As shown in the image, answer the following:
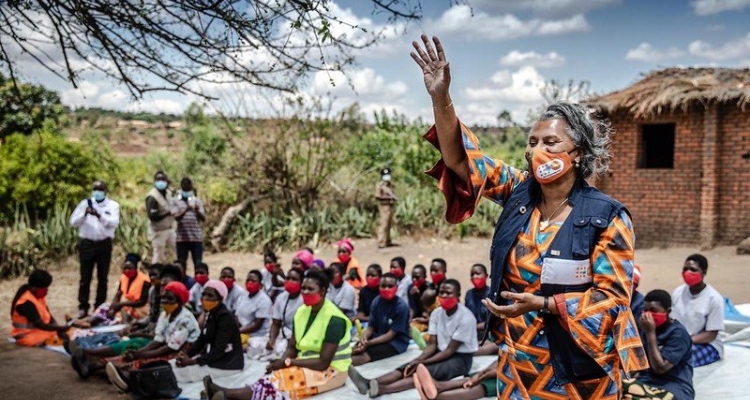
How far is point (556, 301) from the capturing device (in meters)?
1.81

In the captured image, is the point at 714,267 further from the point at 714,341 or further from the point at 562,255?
the point at 562,255

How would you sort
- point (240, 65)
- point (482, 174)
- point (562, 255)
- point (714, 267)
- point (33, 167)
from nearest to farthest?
point (562, 255) < point (482, 174) < point (240, 65) < point (714, 267) < point (33, 167)

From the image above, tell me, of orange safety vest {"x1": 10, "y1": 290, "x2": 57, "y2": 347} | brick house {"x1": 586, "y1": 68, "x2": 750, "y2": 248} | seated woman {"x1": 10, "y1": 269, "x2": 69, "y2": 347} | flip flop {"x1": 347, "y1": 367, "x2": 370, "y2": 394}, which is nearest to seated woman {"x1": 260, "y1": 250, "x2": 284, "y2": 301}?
seated woman {"x1": 10, "y1": 269, "x2": 69, "y2": 347}

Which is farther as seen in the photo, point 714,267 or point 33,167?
point 33,167

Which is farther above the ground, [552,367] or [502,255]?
[502,255]

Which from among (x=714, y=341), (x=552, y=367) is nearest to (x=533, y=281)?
(x=552, y=367)

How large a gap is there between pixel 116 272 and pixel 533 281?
30.3 feet

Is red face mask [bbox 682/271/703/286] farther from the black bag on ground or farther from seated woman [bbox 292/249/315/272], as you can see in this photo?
the black bag on ground

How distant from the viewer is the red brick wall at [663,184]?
423 inches

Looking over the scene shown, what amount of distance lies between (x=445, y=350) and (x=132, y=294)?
12.9 feet

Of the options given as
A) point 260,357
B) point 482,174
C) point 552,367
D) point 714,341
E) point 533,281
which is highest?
point 482,174

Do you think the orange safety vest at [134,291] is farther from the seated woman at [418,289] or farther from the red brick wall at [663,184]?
the red brick wall at [663,184]

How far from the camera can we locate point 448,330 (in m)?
5.02

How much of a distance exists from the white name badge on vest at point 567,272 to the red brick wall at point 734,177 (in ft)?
32.6
